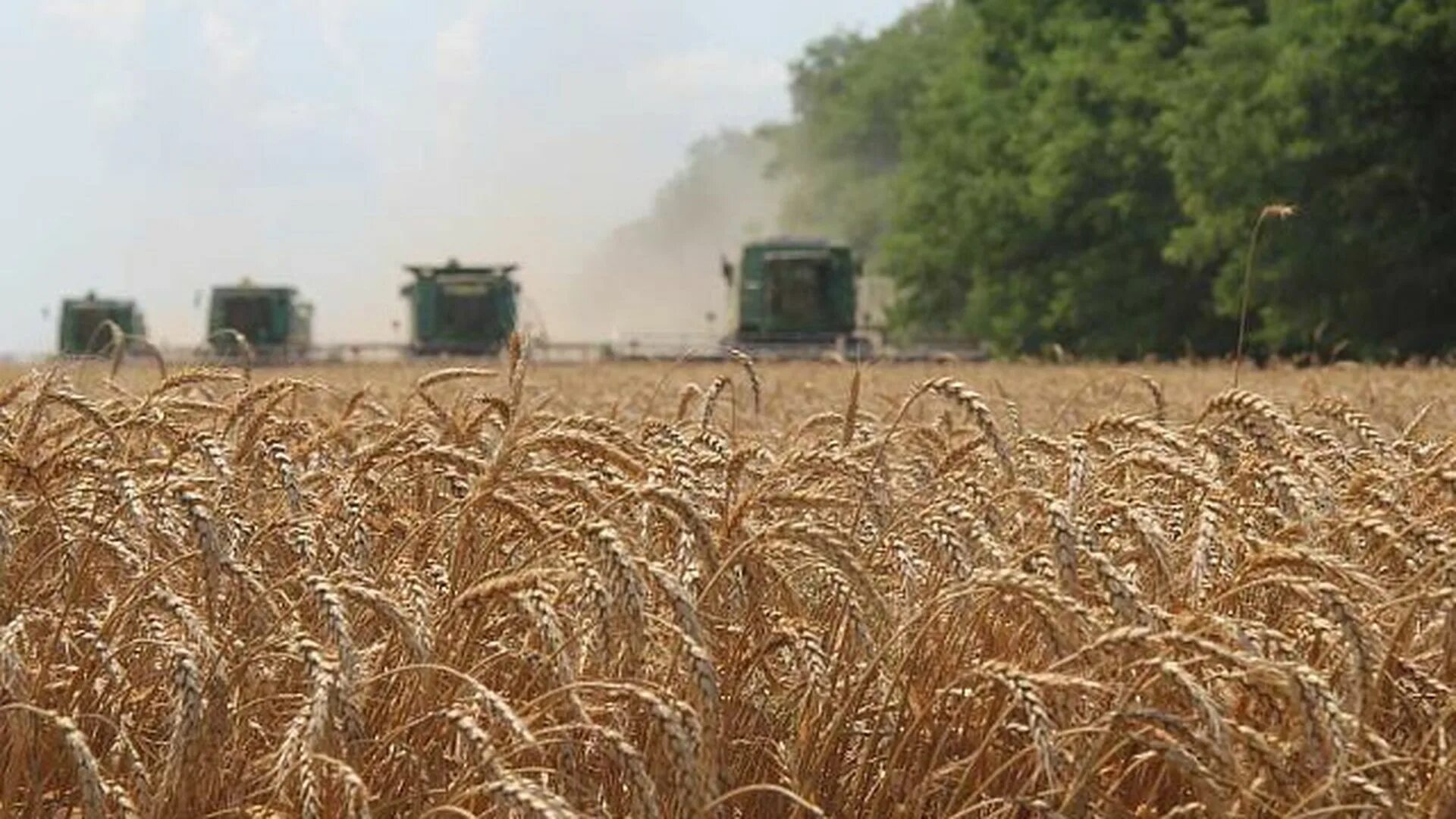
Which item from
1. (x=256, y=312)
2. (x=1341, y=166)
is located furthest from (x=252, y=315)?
(x=1341, y=166)

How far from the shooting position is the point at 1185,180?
110ft

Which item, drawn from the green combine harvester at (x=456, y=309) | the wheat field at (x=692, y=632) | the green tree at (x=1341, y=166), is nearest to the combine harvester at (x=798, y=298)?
the green combine harvester at (x=456, y=309)

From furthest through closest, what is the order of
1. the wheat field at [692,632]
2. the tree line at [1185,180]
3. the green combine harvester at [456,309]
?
1. the green combine harvester at [456,309]
2. the tree line at [1185,180]
3. the wheat field at [692,632]

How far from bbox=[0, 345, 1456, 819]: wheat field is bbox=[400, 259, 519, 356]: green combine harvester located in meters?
36.9

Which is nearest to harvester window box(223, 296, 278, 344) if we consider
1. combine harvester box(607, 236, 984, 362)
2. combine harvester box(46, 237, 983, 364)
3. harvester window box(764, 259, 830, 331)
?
combine harvester box(46, 237, 983, 364)

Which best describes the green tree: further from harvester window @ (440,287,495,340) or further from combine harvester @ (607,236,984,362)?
harvester window @ (440,287,495,340)

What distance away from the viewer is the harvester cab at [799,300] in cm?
4184

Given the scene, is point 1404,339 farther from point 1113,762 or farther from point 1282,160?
point 1113,762

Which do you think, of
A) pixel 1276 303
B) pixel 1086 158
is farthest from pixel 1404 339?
pixel 1086 158

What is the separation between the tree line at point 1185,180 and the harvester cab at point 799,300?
8.33ft

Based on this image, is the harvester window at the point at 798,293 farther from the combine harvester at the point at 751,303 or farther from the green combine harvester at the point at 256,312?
the green combine harvester at the point at 256,312

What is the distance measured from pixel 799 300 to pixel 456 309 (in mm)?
6396

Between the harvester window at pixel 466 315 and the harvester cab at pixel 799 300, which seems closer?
the harvester window at pixel 466 315

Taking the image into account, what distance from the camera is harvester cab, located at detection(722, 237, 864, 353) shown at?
41844 millimetres
